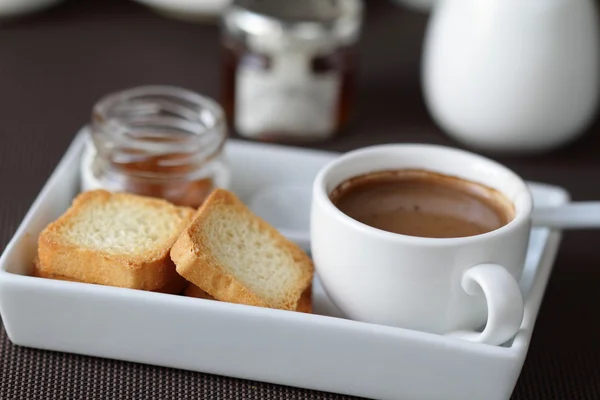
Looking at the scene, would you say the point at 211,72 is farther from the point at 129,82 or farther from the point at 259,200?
the point at 259,200

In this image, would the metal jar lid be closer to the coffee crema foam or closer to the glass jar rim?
the glass jar rim

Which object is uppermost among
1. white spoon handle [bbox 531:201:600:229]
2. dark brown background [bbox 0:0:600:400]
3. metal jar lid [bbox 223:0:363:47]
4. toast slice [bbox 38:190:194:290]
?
metal jar lid [bbox 223:0:363:47]

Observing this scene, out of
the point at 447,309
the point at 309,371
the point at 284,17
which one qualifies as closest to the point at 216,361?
the point at 309,371

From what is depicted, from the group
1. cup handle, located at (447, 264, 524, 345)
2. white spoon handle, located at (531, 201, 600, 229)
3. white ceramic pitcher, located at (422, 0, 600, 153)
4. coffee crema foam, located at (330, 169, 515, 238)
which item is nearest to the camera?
cup handle, located at (447, 264, 524, 345)

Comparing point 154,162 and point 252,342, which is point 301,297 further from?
point 154,162

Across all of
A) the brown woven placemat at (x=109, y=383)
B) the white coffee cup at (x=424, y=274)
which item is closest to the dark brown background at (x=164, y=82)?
the brown woven placemat at (x=109, y=383)

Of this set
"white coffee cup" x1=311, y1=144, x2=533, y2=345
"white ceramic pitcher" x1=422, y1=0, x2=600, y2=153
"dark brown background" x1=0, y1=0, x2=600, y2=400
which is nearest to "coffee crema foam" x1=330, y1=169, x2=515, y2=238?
"white coffee cup" x1=311, y1=144, x2=533, y2=345
